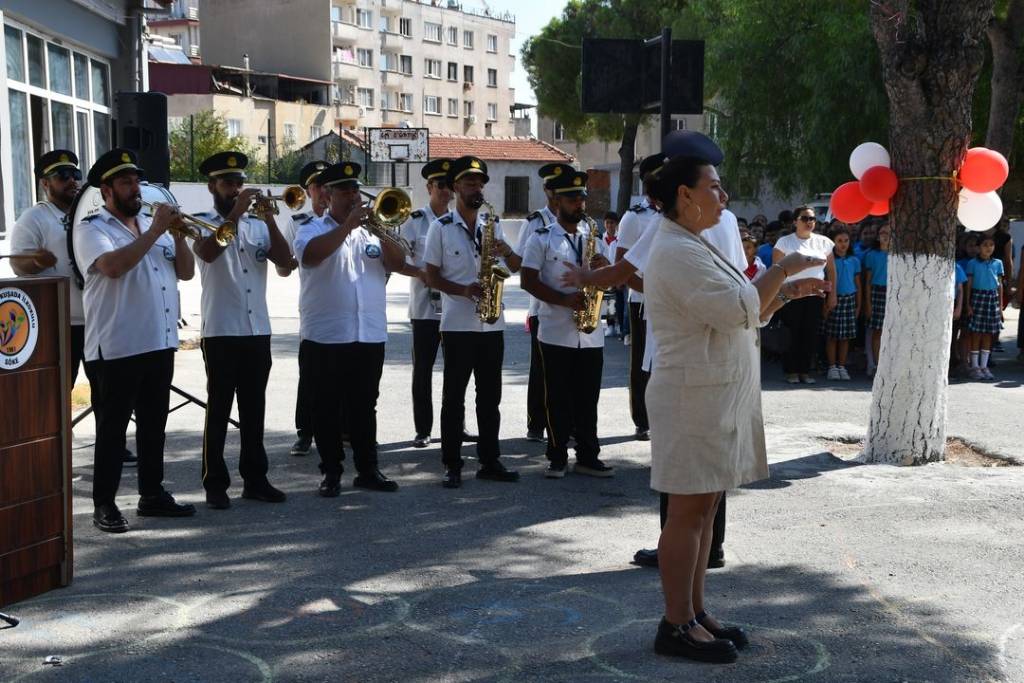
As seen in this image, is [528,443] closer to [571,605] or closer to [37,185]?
[571,605]

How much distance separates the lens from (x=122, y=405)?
6574mm

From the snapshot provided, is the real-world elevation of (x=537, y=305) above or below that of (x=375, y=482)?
above

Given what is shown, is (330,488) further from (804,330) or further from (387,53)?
(387,53)

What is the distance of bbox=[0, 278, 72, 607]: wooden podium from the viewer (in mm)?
5207

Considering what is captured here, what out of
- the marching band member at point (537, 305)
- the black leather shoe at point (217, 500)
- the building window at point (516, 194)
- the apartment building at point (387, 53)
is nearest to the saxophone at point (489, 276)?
the marching band member at point (537, 305)

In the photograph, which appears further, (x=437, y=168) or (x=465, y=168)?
(x=437, y=168)

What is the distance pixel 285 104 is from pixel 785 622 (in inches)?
2448

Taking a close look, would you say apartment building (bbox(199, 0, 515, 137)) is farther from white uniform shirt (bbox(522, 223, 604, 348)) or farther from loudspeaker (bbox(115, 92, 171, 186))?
white uniform shirt (bbox(522, 223, 604, 348))

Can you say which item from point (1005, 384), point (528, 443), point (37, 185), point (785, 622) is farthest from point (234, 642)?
point (37, 185)

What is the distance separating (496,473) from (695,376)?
11.5 feet

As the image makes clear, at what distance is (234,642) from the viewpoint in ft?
16.2

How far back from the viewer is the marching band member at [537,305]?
825 cm

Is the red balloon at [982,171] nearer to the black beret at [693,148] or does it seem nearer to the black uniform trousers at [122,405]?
the black beret at [693,148]

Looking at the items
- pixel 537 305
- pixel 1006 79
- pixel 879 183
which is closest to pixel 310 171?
pixel 537 305
